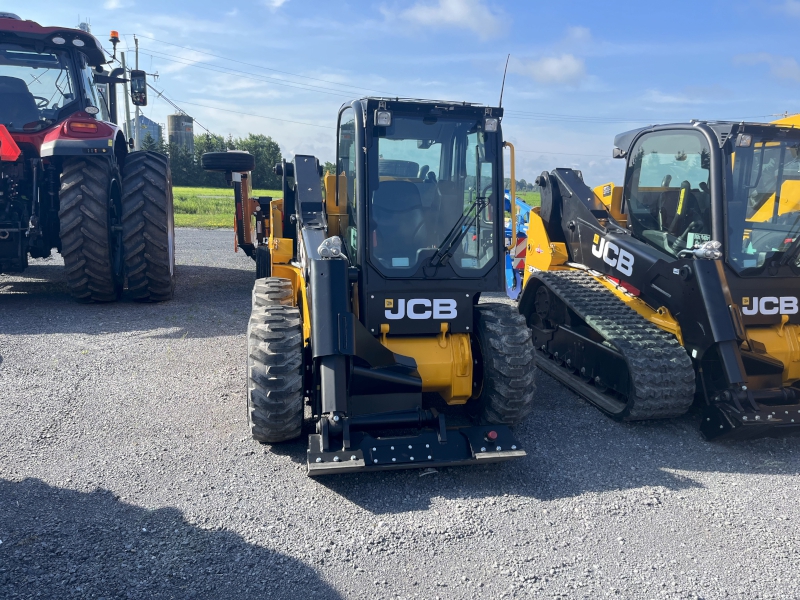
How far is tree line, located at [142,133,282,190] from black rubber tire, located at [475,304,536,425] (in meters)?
38.5

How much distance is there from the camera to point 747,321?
5035mm

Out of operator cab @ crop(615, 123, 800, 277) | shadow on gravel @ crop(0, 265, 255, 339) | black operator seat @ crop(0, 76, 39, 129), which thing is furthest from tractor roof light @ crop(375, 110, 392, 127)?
black operator seat @ crop(0, 76, 39, 129)

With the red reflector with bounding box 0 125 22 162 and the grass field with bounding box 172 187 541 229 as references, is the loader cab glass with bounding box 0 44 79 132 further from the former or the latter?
the grass field with bounding box 172 187 541 229

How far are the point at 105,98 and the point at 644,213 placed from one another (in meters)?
7.60

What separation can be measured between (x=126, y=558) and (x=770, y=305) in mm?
4843

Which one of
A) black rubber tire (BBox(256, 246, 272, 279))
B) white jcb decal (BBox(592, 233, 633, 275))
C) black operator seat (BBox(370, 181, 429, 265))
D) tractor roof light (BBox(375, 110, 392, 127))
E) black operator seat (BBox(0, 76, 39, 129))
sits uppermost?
black operator seat (BBox(0, 76, 39, 129))

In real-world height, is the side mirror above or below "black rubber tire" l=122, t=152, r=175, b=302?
above

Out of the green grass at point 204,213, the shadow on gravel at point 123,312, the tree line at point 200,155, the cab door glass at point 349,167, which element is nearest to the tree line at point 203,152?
the tree line at point 200,155

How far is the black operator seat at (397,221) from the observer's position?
174 inches

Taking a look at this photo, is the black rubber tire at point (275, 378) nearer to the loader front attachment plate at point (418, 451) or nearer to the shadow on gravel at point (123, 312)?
the loader front attachment plate at point (418, 451)

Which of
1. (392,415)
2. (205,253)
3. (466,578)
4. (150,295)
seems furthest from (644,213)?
(205,253)

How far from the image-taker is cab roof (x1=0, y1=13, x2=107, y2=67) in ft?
25.0

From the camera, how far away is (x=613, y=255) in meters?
5.93

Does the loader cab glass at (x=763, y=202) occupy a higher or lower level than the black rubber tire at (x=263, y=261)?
higher
